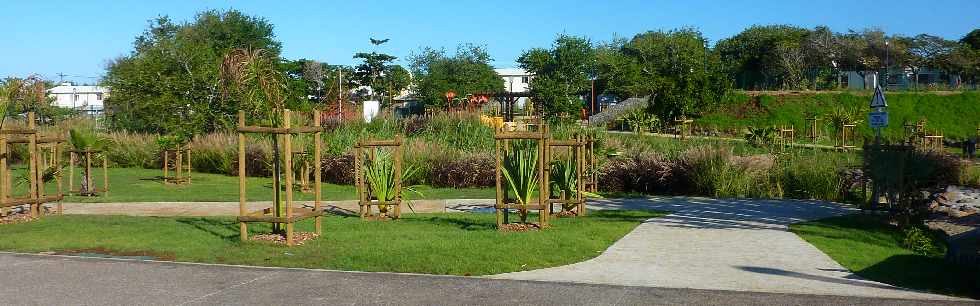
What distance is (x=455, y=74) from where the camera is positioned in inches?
3189

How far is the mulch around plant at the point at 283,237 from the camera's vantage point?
10641mm

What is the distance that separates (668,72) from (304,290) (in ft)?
211

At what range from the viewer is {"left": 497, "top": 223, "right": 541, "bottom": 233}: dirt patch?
11883 millimetres

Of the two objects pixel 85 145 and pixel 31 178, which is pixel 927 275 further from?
pixel 85 145

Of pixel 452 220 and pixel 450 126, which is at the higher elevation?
→ pixel 450 126

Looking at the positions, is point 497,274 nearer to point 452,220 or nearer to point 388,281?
point 388,281

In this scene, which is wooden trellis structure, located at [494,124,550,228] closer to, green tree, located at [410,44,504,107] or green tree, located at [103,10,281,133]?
green tree, located at [103,10,281,133]

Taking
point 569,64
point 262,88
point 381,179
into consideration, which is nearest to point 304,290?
point 262,88

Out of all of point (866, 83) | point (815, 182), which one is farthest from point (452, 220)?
point (866, 83)

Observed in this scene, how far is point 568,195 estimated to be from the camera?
13.7m

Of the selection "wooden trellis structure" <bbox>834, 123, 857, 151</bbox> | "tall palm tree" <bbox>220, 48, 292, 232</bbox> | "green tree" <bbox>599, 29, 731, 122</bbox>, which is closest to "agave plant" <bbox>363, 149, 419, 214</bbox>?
"tall palm tree" <bbox>220, 48, 292, 232</bbox>

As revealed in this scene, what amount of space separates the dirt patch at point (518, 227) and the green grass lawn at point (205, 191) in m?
4.46

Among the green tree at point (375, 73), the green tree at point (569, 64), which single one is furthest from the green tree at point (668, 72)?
the green tree at point (375, 73)

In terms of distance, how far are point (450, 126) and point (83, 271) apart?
19205mm
